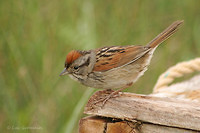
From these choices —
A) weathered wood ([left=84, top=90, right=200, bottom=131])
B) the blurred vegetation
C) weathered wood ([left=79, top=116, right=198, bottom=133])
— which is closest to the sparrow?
the blurred vegetation

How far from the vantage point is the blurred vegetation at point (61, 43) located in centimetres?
329

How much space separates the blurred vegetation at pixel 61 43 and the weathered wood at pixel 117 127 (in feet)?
2.34

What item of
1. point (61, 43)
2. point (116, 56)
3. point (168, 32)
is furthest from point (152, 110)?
point (61, 43)

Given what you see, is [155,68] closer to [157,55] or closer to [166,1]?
[157,55]

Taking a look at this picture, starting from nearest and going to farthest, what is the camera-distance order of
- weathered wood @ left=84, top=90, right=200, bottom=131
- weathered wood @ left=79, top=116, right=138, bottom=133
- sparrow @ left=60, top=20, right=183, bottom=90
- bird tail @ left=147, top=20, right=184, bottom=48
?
weathered wood @ left=84, top=90, right=200, bottom=131
weathered wood @ left=79, top=116, right=138, bottom=133
sparrow @ left=60, top=20, right=183, bottom=90
bird tail @ left=147, top=20, right=184, bottom=48

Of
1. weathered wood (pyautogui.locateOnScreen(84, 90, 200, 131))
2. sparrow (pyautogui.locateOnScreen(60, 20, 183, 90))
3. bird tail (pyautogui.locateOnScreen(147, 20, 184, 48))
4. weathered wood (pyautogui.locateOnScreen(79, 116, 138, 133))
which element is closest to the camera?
weathered wood (pyautogui.locateOnScreen(84, 90, 200, 131))

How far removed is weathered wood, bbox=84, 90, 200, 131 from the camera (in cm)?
201

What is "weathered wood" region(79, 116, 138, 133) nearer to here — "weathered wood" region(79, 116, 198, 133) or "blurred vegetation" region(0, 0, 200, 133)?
"weathered wood" region(79, 116, 198, 133)

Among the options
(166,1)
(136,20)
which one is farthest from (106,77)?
(166,1)

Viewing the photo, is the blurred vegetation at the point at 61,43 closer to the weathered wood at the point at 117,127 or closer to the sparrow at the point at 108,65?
the sparrow at the point at 108,65

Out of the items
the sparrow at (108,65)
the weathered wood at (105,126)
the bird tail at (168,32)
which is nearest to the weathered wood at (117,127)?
the weathered wood at (105,126)

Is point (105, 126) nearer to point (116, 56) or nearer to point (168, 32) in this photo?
point (116, 56)

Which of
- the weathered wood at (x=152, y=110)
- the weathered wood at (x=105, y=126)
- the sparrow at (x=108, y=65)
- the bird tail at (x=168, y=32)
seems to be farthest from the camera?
the bird tail at (x=168, y=32)

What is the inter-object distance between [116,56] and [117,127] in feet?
3.51
